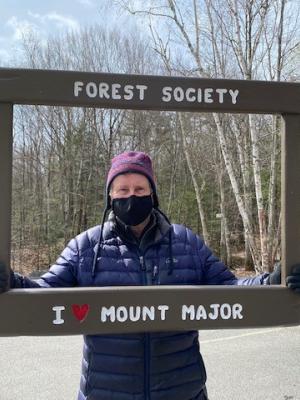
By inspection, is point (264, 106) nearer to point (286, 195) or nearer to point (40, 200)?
point (286, 195)

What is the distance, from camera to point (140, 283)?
1902mm

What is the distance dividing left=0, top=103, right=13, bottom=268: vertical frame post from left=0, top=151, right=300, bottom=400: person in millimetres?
199

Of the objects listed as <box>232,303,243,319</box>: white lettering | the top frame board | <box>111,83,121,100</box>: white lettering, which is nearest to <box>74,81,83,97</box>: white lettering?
the top frame board

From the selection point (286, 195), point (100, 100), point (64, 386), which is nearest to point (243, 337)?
point (64, 386)

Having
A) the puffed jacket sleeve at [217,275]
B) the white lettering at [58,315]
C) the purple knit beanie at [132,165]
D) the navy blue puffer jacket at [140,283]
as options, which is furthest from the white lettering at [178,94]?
the white lettering at [58,315]

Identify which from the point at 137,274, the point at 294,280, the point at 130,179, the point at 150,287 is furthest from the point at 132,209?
the point at 294,280

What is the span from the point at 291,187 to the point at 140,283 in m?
0.74

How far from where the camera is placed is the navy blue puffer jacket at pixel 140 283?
1.91 meters

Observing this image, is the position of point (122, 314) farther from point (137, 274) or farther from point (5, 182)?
point (5, 182)

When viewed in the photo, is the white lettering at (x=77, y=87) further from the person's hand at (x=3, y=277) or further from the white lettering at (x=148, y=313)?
the white lettering at (x=148, y=313)

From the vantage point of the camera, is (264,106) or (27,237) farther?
(27,237)

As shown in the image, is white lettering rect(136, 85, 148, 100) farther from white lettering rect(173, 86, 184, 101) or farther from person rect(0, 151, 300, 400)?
person rect(0, 151, 300, 400)

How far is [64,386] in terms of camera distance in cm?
426

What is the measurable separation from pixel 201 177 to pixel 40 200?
22.5 feet
